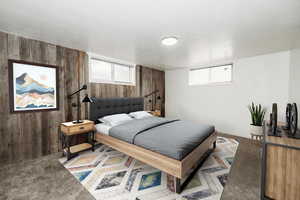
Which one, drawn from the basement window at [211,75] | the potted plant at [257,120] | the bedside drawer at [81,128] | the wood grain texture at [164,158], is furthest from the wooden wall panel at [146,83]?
the potted plant at [257,120]

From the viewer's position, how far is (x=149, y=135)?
2123 mm

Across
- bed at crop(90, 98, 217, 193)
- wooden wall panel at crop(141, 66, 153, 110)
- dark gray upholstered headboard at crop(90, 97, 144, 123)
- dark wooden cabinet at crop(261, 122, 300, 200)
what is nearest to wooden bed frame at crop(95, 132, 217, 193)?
bed at crop(90, 98, 217, 193)

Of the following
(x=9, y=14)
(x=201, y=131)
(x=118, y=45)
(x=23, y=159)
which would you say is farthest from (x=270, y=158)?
(x=23, y=159)

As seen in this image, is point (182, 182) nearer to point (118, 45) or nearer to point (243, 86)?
point (118, 45)

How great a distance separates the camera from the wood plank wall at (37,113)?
214 centimetres

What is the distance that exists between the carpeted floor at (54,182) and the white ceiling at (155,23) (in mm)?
2300

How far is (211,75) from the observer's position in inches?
166

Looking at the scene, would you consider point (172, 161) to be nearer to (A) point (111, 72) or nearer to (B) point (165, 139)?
(B) point (165, 139)

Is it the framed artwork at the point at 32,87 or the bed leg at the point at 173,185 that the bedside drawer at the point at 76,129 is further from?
→ the bed leg at the point at 173,185

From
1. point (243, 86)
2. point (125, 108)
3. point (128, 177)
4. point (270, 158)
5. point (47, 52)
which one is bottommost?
point (128, 177)

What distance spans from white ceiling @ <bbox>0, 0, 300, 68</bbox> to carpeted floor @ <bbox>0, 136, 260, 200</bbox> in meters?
2.30

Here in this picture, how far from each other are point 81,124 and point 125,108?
4.73 ft

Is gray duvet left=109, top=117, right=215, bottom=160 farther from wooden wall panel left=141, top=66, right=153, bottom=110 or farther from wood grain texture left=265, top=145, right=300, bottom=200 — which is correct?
wooden wall panel left=141, top=66, right=153, bottom=110

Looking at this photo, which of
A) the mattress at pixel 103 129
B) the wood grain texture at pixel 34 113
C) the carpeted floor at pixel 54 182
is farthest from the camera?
the mattress at pixel 103 129
